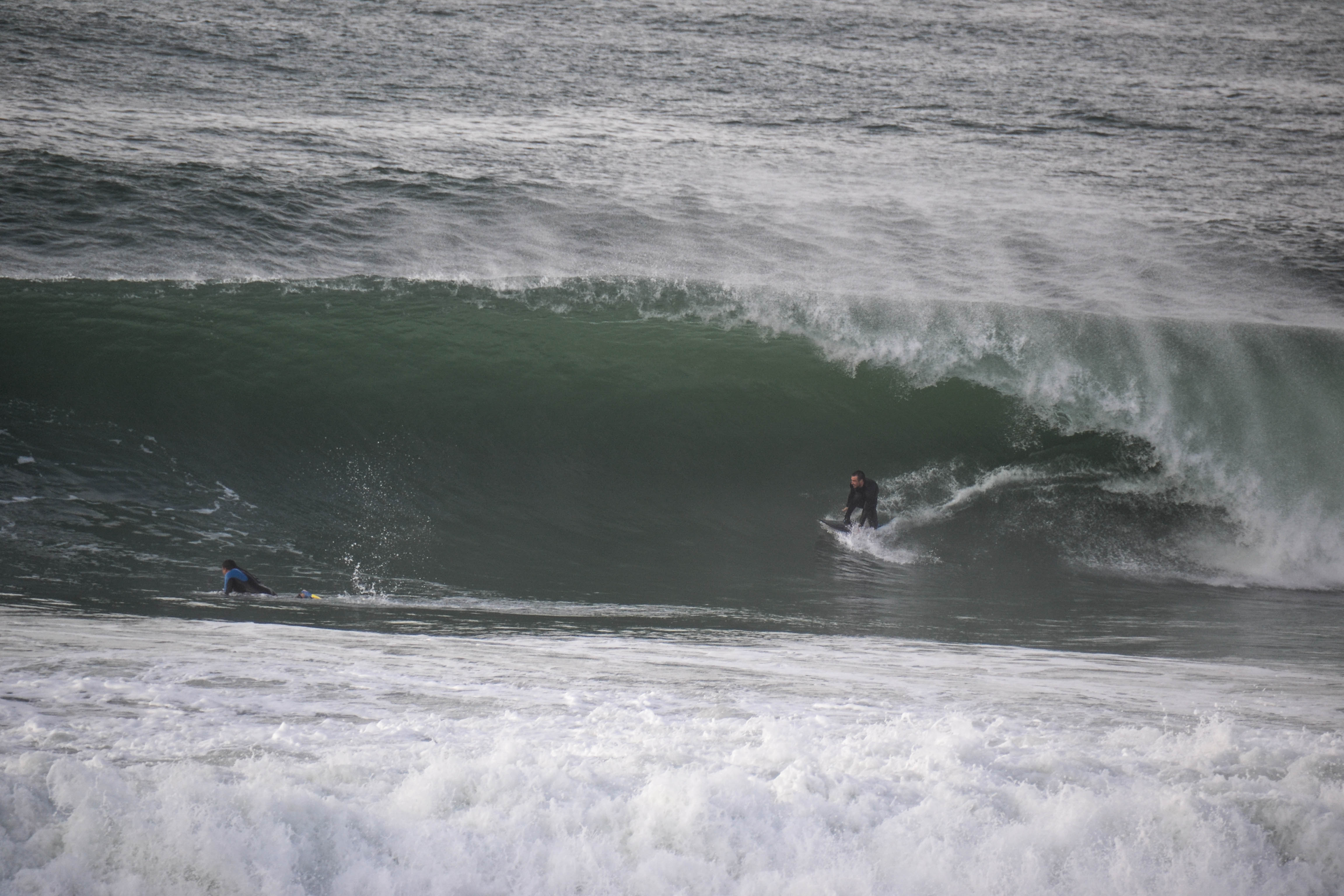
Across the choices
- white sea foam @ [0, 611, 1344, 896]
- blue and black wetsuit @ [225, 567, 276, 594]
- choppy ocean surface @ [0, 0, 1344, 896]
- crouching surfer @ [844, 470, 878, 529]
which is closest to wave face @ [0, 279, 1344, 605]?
choppy ocean surface @ [0, 0, 1344, 896]

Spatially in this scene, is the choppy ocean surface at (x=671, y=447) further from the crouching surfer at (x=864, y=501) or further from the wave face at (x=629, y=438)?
the crouching surfer at (x=864, y=501)

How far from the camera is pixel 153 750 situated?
3.33 m

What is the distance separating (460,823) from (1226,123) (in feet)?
80.7

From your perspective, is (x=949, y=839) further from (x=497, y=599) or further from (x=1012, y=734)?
(x=497, y=599)

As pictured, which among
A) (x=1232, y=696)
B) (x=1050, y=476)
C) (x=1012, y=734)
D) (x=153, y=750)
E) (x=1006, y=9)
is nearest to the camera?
(x=153, y=750)

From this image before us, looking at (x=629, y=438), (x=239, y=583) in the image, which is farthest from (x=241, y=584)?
(x=629, y=438)

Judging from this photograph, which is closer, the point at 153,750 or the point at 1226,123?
the point at 153,750

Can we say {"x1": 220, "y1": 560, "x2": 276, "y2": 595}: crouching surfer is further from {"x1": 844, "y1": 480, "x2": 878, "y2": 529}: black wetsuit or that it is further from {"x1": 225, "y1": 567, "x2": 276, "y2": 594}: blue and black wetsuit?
{"x1": 844, "y1": 480, "x2": 878, "y2": 529}: black wetsuit

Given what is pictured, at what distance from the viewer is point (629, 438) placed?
35.6 ft

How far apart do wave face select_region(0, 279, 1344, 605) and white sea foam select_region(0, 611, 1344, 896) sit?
11.0ft

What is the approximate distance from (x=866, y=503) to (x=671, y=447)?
8.07 feet

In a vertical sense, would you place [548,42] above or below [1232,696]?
above

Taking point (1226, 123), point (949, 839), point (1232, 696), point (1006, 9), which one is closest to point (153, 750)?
point (949, 839)

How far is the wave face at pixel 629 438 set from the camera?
27.3 feet
